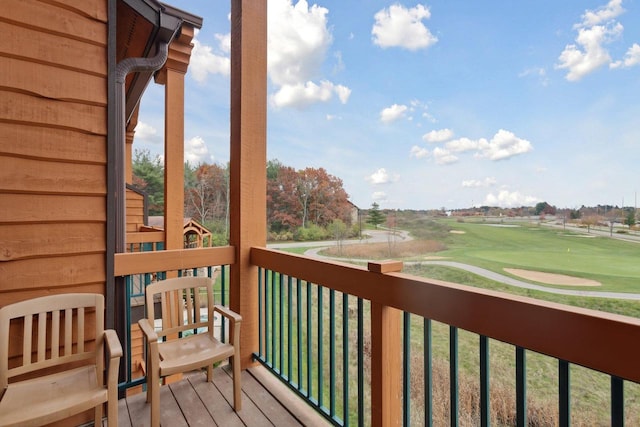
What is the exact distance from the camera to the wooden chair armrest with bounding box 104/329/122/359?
1.49 metres

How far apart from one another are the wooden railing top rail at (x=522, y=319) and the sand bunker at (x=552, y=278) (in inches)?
63.6

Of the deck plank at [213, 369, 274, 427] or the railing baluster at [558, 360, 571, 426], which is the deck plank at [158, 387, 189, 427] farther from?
the railing baluster at [558, 360, 571, 426]

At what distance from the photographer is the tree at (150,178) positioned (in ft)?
22.1

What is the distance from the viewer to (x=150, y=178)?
781cm

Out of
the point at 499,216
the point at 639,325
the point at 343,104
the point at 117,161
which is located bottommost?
the point at 639,325

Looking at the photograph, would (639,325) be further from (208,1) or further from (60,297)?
(208,1)

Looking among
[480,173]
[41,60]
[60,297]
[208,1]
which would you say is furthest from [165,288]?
[208,1]

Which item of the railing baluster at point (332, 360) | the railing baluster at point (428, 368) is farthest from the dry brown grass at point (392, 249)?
the railing baluster at point (428, 368)

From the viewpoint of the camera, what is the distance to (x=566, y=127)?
337 centimetres

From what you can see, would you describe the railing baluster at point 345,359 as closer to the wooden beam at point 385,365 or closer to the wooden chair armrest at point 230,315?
the wooden beam at point 385,365

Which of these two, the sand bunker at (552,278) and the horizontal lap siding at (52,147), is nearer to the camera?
the horizontal lap siding at (52,147)

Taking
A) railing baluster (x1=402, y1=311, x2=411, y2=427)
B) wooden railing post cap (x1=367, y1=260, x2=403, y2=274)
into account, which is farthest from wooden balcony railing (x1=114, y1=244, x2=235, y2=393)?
railing baluster (x1=402, y1=311, x2=411, y2=427)

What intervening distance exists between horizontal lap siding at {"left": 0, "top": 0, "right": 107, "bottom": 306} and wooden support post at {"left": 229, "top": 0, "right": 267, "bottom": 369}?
87 centimetres

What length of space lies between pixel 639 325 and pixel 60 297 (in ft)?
7.70
